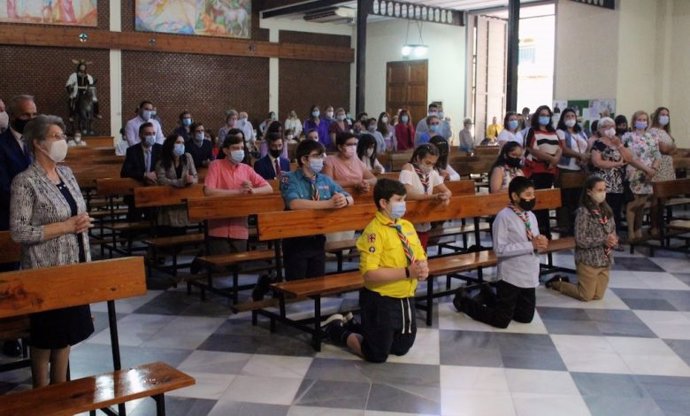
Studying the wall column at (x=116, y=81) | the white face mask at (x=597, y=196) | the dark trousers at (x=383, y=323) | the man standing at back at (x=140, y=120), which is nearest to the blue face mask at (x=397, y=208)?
the dark trousers at (x=383, y=323)

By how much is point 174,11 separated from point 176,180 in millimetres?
13856

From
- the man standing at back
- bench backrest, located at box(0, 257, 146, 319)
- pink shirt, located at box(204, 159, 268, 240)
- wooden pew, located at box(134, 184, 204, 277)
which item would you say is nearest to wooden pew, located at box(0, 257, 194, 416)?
bench backrest, located at box(0, 257, 146, 319)

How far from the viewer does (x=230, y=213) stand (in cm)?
689

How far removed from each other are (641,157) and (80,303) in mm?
7936

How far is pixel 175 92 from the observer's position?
21578mm

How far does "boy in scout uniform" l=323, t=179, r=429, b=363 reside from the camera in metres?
5.07

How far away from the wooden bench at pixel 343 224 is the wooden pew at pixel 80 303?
1.76 metres

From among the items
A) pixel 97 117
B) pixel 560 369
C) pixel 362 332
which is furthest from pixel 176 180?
pixel 97 117

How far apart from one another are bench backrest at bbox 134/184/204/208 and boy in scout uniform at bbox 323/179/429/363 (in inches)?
118

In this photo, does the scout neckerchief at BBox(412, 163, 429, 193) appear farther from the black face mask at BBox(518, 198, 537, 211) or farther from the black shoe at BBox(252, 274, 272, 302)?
the black shoe at BBox(252, 274, 272, 302)

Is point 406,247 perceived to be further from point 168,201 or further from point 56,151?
point 168,201

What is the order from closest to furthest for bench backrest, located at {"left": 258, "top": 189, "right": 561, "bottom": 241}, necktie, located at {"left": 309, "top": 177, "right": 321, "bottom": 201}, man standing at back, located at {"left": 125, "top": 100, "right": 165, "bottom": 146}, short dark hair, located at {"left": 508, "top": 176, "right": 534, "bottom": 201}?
bench backrest, located at {"left": 258, "top": 189, "right": 561, "bottom": 241}
short dark hair, located at {"left": 508, "top": 176, "right": 534, "bottom": 201}
necktie, located at {"left": 309, "top": 177, "right": 321, "bottom": 201}
man standing at back, located at {"left": 125, "top": 100, "right": 165, "bottom": 146}

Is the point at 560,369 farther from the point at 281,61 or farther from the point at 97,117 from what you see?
the point at 281,61

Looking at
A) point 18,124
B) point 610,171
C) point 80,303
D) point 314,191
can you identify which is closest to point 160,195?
point 314,191
